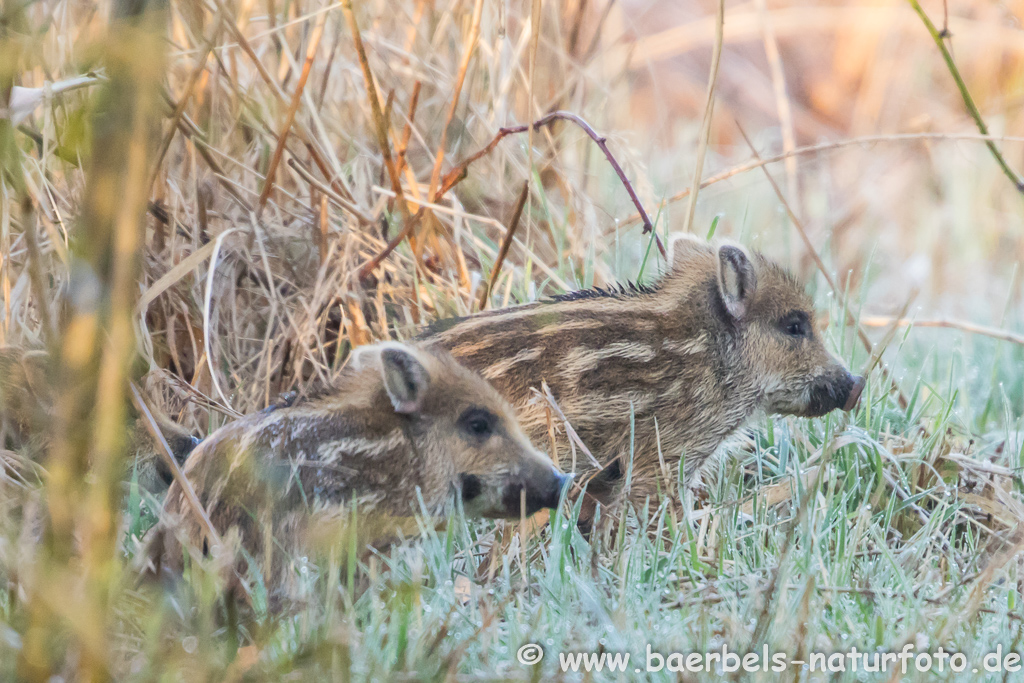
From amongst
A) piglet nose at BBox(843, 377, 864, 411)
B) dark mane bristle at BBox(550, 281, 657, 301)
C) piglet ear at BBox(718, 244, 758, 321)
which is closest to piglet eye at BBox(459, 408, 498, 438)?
dark mane bristle at BBox(550, 281, 657, 301)

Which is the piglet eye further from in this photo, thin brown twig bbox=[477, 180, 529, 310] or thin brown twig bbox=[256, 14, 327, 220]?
thin brown twig bbox=[256, 14, 327, 220]

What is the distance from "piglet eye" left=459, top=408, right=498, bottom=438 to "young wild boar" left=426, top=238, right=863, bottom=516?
0.23m

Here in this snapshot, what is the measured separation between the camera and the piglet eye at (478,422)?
262 centimetres

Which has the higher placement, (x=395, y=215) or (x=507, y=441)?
(x=395, y=215)

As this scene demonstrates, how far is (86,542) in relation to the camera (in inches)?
63.0

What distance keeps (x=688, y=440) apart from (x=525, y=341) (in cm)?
62

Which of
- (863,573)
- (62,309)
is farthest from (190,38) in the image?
(863,573)

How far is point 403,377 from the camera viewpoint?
A: 252cm

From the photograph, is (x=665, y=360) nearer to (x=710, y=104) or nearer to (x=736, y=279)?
(x=736, y=279)

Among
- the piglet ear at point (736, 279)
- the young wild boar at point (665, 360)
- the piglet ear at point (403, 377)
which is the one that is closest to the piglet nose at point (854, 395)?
the young wild boar at point (665, 360)

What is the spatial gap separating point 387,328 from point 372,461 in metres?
1.05

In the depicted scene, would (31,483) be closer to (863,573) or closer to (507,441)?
(507,441)

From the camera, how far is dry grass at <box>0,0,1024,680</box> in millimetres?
1623

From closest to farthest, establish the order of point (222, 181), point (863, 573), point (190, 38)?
point (863, 573) → point (222, 181) → point (190, 38)
